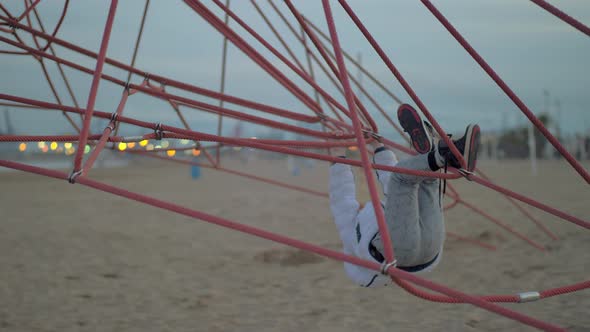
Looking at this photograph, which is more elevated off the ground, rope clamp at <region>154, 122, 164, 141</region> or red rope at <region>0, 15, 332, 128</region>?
red rope at <region>0, 15, 332, 128</region>

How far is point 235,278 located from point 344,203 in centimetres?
177

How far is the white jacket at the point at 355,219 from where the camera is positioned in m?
2.82

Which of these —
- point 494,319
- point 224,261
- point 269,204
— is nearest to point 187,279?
point 224,261

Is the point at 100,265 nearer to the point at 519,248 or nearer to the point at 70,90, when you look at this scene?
the point at 70,90

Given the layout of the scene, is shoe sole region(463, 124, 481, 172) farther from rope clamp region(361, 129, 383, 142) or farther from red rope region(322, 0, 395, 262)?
rope clamp region(361, 129, 383, 142)

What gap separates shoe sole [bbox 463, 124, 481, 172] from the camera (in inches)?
99.4

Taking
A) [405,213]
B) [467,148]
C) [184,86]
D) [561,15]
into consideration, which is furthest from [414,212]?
[184,86]

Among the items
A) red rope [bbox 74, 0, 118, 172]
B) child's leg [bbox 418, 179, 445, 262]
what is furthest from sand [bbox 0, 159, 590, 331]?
red rope [bbox 74, 0, 118, 172]

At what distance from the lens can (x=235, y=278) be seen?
4.66 metres

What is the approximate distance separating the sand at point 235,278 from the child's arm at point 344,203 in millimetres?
598

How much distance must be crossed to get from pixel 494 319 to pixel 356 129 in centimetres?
182

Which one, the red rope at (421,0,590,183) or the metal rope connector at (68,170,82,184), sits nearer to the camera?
the metal rope connector at (68,170,82,184)

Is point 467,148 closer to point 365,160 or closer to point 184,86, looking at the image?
point 365,160

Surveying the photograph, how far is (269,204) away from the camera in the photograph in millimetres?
9992
